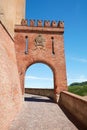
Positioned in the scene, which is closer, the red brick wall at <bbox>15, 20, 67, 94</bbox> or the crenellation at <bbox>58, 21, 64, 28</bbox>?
the red brick wall at <bbox>15, 20, 67, 94</bbox>

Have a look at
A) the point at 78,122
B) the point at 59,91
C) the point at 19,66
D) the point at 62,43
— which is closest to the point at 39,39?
the point at 62,43

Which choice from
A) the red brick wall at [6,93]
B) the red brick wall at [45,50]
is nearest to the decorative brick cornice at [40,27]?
the red brick wall at [45,50]

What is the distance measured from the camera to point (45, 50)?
53.5 ft

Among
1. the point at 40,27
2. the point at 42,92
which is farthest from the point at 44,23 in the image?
the point at 42,92

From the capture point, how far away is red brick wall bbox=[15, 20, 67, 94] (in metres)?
15.7

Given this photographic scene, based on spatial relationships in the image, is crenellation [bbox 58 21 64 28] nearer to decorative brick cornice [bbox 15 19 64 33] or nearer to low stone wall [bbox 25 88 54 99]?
decorative brick cornice [bbox 15 19 64 33]

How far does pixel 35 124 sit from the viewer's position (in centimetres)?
797

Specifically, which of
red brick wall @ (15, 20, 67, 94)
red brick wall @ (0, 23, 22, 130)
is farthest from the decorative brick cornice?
red brick wall @ (0, 23, 22, 130)

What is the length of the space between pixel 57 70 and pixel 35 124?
8.32m

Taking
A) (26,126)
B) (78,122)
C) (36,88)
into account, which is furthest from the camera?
(36,88)

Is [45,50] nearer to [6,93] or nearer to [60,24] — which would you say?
[60,24]

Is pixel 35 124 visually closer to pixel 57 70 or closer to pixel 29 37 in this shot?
pixel 57 70

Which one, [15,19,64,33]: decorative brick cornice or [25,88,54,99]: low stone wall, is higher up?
[15,19,64,33]: decorative brick cornice

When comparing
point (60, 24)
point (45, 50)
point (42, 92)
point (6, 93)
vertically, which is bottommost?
point (42, 92)
